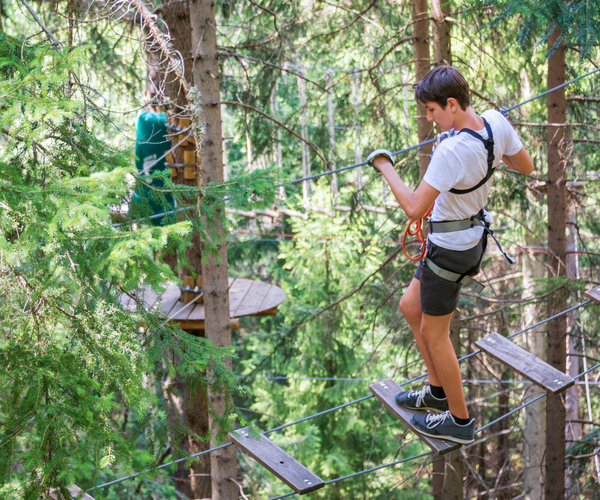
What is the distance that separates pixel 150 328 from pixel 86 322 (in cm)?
50

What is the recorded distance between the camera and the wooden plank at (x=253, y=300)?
456 cm

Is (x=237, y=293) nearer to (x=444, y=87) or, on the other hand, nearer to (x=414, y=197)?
(x=414, y=197)

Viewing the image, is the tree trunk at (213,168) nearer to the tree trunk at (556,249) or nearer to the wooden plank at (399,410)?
the wooden plank at (399,410)

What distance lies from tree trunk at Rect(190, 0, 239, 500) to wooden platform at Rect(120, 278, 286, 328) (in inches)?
15.8

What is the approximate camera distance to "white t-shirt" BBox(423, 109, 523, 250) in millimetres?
2291

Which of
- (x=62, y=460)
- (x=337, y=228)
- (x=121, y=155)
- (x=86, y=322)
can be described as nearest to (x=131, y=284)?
(x=86, y=322)

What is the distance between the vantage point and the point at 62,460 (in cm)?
213

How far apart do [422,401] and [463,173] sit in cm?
122

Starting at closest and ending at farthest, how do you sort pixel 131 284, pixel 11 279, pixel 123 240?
pixel 123 240 → pixel 131 284 → pixel 11 279

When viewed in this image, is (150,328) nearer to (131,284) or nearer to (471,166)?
(131,284)

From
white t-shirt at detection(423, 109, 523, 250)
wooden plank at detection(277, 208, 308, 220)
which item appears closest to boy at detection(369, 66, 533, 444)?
white t-shirt at detection(423, 109, 523, 250)

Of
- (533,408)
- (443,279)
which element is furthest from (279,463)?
(533,408)

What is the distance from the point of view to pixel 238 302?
15.7ft

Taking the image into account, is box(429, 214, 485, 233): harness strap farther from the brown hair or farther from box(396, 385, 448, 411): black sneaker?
box(396, 385, 448, 411): black sneaker
